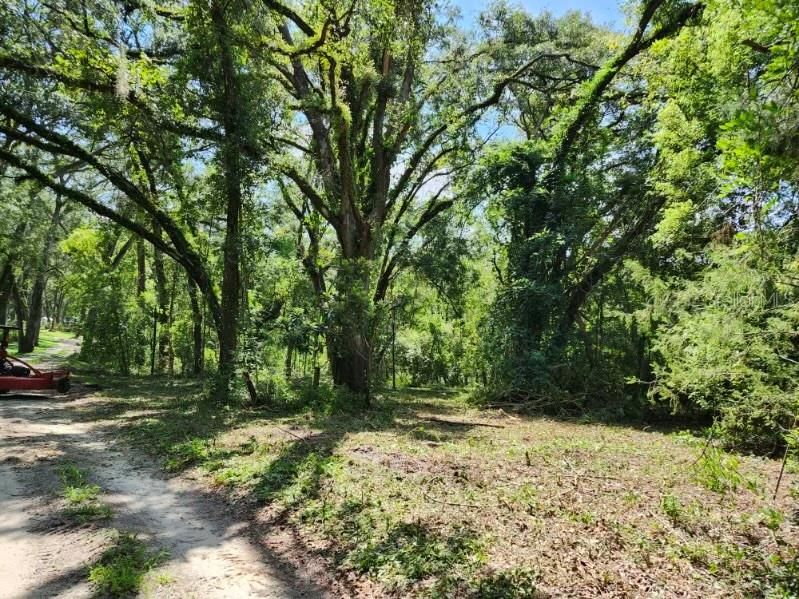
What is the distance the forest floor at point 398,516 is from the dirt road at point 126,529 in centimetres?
2

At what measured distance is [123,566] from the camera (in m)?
4.21

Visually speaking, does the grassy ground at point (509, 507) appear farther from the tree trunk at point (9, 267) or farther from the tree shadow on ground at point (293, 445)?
the tree trunk at point (9, 267)

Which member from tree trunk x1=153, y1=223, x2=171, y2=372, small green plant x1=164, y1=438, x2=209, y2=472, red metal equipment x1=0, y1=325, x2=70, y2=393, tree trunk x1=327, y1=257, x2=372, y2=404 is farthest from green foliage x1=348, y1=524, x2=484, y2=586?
tree trunk x1=153, y1=223, x2=171, y2=372

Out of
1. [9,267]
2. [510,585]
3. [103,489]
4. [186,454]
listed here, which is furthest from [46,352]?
[510,585]

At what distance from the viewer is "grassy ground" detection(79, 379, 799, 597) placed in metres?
4.09

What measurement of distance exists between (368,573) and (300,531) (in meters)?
1.16

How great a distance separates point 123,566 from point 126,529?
3.18 feet

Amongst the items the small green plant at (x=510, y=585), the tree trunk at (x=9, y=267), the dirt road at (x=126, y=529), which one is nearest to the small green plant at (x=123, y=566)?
the dirt road at (x=126, y=529)

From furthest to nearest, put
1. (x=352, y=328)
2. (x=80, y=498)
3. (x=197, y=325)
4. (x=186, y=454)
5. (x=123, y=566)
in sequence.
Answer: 1. (x=197, y=325)
2. (x=352, y=328)
3. (x=186, y=454)
4. (x=80, y=498)
5. (x=123, y=566)

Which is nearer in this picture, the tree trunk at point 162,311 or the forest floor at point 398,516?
the forest floor at point 398,516

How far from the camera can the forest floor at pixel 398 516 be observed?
410cm

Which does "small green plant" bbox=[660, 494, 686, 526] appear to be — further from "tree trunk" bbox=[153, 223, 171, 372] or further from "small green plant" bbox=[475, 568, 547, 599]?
"tree trunk" bbox=[153, 223, 171, 372]

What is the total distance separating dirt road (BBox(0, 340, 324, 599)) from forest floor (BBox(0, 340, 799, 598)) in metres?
0.02

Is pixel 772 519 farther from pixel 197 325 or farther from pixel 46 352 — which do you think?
pixel 46 352
